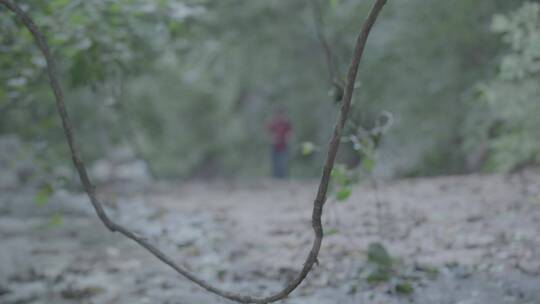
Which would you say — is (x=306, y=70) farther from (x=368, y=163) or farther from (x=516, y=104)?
(x=368, y=163)

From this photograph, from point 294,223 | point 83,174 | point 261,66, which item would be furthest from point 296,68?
point 83,174

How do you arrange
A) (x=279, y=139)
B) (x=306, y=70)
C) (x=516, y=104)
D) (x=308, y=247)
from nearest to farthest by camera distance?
(x=308, y=247)
(x=516, y=104)
(x=279, y=139)
(x=306, y=70)

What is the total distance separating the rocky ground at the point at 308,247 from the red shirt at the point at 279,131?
218 inches

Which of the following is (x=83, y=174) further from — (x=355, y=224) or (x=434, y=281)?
(x=355, y=224)

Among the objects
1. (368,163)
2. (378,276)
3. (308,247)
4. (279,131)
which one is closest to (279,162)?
(279,131)

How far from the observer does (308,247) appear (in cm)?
509

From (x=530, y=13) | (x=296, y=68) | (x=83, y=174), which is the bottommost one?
(x=83, y=174)

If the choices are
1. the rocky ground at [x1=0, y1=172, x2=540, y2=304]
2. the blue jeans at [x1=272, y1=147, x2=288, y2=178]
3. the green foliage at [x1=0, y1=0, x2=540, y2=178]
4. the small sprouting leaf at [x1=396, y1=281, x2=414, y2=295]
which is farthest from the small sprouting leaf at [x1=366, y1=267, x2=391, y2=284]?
the blue jeans at [x1=272, y1=147, x2=288, y2=178]

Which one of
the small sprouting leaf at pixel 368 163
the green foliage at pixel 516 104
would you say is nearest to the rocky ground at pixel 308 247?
the green foliage at pixel 516 104

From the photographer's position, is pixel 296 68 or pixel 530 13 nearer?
pixel 530 13

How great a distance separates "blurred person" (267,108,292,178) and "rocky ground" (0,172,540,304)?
556 centimetres

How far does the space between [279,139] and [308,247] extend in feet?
28.6

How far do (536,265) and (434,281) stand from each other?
0.60 meters

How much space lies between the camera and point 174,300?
156 inches
